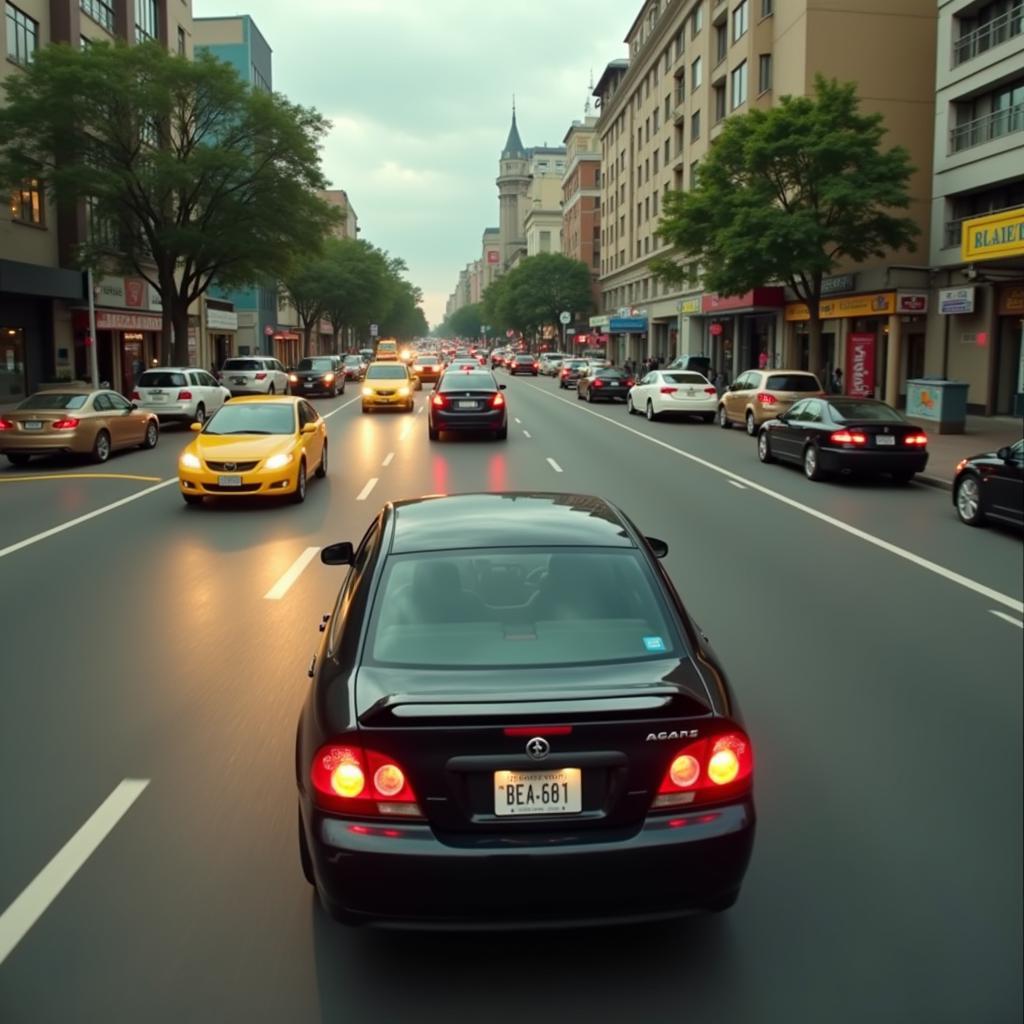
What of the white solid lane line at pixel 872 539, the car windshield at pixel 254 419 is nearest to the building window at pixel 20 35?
the car windshield at pixel 254 419

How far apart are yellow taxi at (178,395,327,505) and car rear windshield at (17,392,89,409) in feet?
18.1

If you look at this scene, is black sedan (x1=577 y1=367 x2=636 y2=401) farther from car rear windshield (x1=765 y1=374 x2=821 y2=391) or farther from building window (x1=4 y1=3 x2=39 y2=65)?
building window (x1=4 y1=3 x2=39 y2=65)

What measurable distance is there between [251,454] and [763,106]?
39.3 m

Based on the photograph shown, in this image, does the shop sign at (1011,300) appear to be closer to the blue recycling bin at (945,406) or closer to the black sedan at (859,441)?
the blue recycling bin at (945,406)

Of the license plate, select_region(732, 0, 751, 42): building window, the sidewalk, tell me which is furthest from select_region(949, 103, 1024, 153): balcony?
the license plate

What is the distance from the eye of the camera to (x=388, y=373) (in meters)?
37.6

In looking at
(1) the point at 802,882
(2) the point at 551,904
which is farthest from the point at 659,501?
(2) the point at 551,904

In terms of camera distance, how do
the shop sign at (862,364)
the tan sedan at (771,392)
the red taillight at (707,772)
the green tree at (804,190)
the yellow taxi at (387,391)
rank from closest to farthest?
the red taillight at (707,772)
the tan sedan at (771,392)
the green tree at (804,190)
the yellow taxi at (387,391)
the shop sign at (862,364)

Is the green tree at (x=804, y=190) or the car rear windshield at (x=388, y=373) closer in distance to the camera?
the green tree at (x=804, y=190)

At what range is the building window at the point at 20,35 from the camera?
117 feet

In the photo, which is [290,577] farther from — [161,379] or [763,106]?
[763,106]

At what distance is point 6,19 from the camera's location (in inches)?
1379

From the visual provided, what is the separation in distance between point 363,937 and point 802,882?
169 cm

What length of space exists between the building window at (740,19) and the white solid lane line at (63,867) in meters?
50.5
